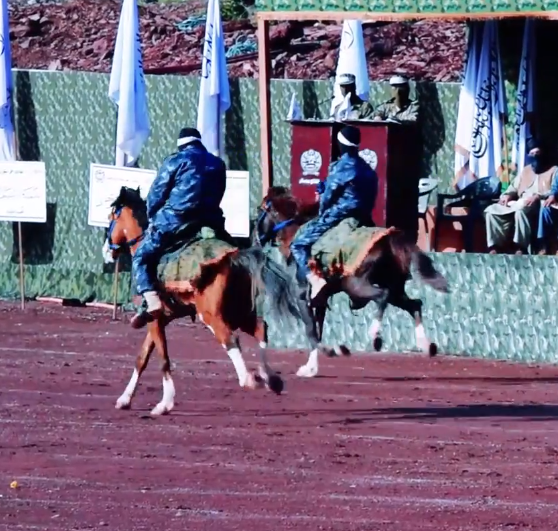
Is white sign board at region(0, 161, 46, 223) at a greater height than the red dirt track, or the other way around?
white sign board at region(0, 161, 46, 223)

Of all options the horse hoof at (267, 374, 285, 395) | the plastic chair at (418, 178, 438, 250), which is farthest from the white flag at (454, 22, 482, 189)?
the horse hoof at (267, 374, 285, 395)

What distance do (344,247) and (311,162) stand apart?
14.6 ft

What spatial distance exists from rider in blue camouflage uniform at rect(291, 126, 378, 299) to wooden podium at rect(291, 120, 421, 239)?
10.5ft

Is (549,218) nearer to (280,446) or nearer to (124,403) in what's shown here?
(124,403)

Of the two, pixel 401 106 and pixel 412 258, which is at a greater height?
pixel 401 106

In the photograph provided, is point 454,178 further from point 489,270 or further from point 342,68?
point 489,270

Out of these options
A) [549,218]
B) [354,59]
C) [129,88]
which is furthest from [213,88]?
[549,218]

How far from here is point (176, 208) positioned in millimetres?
14875

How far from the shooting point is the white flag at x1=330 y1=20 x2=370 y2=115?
2266 cm

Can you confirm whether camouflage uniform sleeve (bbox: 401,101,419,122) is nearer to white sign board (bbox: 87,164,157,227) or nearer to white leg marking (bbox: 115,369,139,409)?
white sign board (bbox: 87,164,157,227)

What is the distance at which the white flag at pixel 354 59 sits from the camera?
74.3 feet

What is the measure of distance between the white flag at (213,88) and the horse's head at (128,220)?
701 cm

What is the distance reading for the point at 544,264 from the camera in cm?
1867

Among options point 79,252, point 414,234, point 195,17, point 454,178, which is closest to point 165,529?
point 414,234
